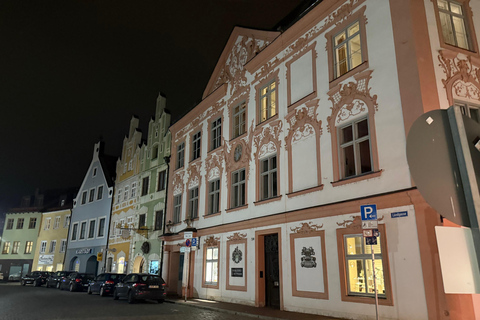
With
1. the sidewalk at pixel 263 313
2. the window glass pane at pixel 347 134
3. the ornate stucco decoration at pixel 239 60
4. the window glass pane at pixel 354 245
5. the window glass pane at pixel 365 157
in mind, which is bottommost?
the sidewalk at pixel 263 313

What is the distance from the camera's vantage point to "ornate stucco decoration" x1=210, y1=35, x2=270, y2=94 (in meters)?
21.0

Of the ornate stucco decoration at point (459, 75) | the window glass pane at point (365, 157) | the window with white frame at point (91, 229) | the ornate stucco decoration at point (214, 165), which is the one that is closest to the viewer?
A: the ornate stucco decoration at point (459, 75)

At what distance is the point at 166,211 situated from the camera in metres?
27.6

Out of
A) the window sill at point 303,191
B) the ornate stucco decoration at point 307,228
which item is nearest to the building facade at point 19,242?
the window sill at point 303,191

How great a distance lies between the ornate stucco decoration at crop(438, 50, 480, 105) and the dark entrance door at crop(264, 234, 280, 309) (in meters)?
9.08

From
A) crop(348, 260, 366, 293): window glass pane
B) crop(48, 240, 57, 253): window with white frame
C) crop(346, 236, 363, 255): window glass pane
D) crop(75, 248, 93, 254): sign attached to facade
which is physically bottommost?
crop(348, 260, 366, 293): window glass pane

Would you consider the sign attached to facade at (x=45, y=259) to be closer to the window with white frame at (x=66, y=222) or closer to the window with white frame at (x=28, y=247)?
the window with white frame at (x=28, y=247)

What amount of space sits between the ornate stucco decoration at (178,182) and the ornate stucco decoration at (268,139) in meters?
9.02

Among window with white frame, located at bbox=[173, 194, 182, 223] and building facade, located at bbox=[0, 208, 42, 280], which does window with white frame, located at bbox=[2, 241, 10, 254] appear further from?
window with white frame, located at bbox=[173, 194, 182, 223]

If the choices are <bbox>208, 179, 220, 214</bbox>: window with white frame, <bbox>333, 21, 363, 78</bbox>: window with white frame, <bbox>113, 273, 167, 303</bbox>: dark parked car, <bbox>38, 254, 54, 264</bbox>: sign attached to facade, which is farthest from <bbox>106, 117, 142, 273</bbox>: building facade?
<bbox>333, 21, 363, 78</bbox>: window with white frame

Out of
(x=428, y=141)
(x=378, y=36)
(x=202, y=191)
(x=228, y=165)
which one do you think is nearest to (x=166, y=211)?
(x=202, y=191)

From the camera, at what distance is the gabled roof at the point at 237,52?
20438 millimetres

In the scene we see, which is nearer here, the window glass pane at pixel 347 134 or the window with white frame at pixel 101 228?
the window glass pane at pixel 347 134

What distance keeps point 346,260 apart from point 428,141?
11040 mm
